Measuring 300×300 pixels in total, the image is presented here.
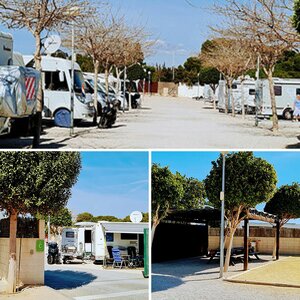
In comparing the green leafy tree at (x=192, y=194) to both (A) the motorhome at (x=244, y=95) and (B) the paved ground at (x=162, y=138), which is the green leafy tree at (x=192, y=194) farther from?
(A) the motorhome at (x=244, y=95)

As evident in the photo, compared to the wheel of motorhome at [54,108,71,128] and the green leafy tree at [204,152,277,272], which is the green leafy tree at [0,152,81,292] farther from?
the wheel of motorhome at [54,108,71,128]

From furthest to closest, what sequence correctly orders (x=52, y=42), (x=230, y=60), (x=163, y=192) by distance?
(x=230, y=60) < (x=52, y=42) < (x=163, y=192)

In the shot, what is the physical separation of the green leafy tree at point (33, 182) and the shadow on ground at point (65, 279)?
1.83 ft

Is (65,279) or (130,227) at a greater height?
(130,227)

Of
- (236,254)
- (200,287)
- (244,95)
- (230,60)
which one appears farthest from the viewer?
(244,95)

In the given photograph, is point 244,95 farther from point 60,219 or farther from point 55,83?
point 60,219

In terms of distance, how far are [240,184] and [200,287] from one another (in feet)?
5.08

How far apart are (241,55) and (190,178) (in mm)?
22244

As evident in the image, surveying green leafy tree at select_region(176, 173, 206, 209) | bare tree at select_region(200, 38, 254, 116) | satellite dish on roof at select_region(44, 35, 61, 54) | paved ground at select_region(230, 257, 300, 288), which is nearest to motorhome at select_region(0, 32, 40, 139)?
green leafy tree at select_region(176, 173, 206, 209)

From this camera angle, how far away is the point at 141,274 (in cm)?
852

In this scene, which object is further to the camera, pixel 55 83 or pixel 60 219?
pixel 55 83

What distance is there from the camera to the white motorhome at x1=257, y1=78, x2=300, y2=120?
99.3ft

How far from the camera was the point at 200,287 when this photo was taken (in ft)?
26.9

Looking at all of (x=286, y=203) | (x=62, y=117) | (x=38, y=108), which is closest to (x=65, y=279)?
(x=286, y=203)
